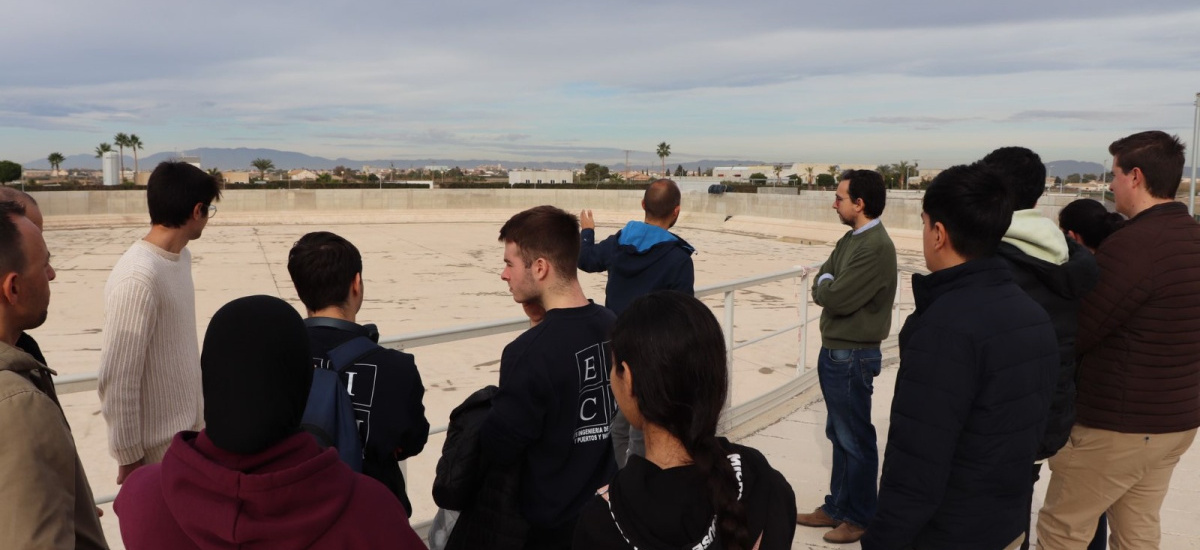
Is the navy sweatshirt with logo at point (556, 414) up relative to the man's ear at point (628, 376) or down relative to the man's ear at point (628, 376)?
down

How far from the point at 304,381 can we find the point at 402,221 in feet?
124

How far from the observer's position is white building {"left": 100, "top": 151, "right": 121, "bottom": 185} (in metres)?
44.8

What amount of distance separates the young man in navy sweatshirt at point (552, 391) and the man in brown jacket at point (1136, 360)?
1.69m

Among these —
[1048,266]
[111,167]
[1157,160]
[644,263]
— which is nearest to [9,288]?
[644,263]

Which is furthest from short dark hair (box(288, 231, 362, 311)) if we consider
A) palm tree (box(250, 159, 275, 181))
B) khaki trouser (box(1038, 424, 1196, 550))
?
palm tree (box(250, 159, 275, 181))

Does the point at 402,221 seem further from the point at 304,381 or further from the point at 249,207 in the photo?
the point at 304,381

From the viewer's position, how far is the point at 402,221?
3797 centimetres

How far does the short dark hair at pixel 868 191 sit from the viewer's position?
3736 mm

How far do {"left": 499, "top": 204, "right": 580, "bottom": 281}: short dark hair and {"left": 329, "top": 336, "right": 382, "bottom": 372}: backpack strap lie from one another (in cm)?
53

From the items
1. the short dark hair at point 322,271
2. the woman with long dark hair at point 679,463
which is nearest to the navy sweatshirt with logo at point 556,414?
the short dark hair at point 322,271

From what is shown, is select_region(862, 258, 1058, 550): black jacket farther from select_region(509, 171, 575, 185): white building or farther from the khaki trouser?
select_region(509, 171, 575, 185): white building

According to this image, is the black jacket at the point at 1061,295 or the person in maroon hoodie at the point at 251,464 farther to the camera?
the black jacket at the point at 1061,295

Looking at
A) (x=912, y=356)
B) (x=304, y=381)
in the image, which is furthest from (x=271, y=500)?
(x=912, y=356)

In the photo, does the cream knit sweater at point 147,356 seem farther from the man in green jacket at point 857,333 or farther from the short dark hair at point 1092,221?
the short dark hair at point 1092,221
